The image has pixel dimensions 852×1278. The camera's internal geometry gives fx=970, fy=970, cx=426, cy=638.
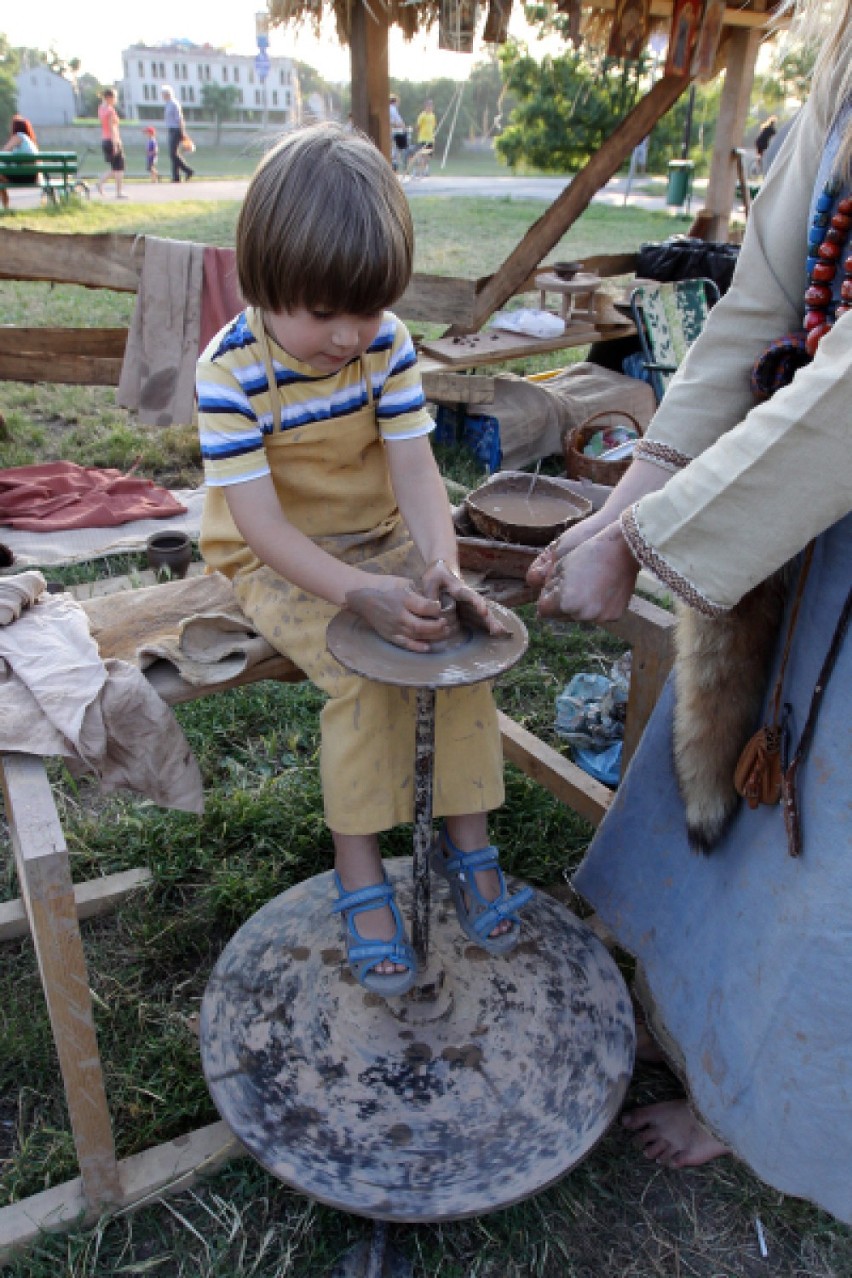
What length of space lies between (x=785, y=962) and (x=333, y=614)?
1.02m

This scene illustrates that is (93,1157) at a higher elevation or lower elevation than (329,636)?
lower

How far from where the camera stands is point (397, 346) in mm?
2020

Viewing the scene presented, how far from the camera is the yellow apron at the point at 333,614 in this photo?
5.89 ft

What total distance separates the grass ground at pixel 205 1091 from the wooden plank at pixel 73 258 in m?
2.24

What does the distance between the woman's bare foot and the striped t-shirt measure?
4.94ft

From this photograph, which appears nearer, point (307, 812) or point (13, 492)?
point (307, 812)

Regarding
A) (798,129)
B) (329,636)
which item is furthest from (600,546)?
(798,129)

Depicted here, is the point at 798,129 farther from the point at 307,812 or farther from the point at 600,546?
the point at 307,812

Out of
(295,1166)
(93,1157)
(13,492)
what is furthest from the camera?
(13,492)

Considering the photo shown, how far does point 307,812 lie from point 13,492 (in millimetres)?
2713

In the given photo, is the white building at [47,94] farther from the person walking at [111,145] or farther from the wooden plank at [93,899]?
the wooden plank at [93,899]

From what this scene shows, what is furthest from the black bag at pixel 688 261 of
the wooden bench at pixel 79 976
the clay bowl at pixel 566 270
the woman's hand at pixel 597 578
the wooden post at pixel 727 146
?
the woman's hand at pixel 597 578

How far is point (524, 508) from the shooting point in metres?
2.41

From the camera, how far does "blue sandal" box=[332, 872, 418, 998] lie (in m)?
1.74
